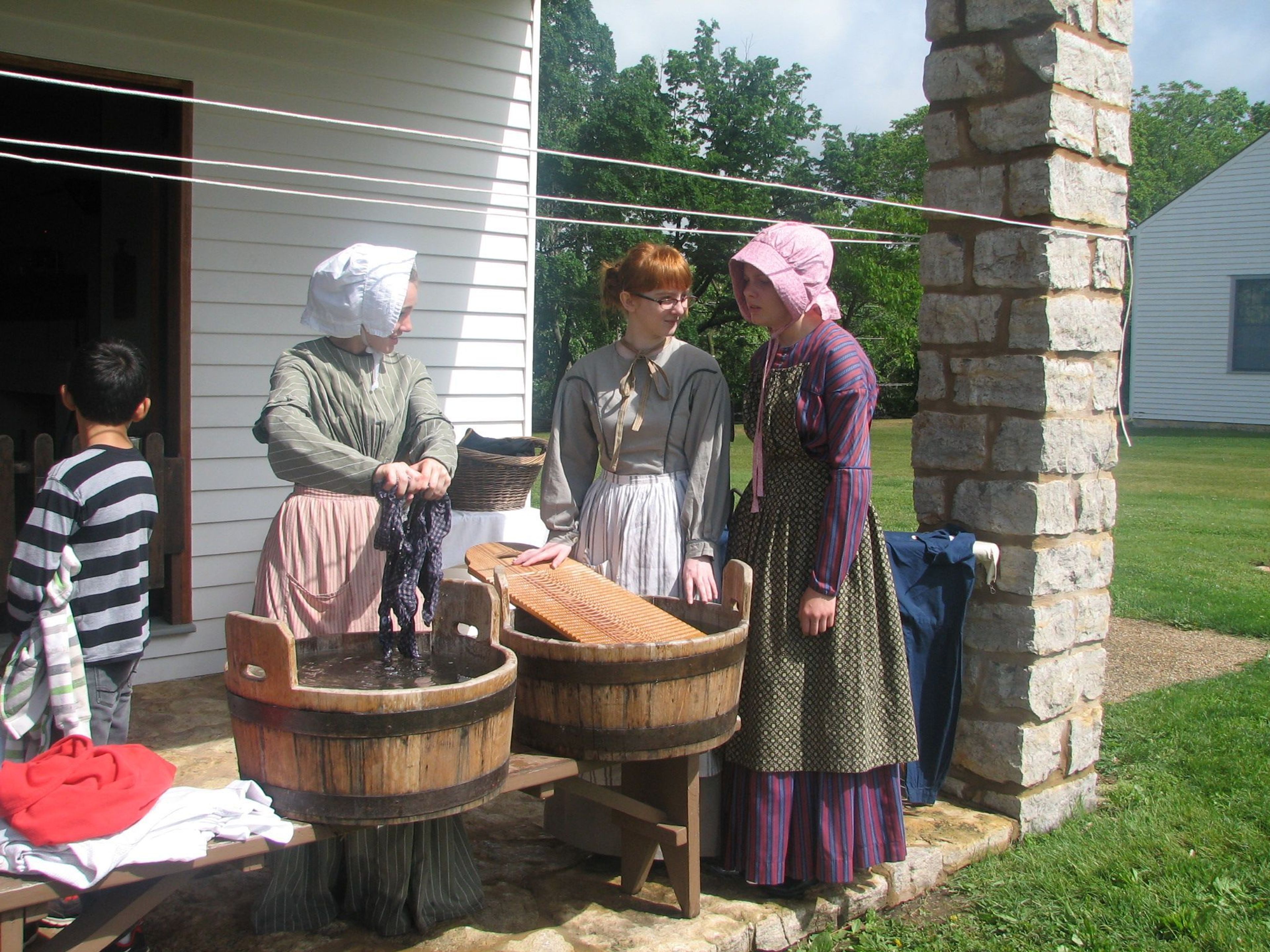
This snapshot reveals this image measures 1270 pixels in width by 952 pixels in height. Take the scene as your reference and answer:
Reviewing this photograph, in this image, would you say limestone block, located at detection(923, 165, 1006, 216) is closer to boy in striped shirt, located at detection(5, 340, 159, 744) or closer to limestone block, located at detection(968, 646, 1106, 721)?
limestone block, located at detection(968, 646, 1106, 721)

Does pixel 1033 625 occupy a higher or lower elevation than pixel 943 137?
lower

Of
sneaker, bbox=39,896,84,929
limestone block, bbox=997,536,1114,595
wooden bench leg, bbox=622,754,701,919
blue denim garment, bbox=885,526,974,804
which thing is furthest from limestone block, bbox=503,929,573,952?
limestone block, bbox=997,536,1114,595

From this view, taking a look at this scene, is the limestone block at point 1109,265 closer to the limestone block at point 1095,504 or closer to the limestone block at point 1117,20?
the limestone block at point 1095,504

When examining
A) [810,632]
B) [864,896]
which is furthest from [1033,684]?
[810,632]

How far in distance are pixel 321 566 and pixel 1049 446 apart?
233cm

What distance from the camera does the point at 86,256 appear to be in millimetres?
7422

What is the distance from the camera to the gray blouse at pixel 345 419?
2.74 meters

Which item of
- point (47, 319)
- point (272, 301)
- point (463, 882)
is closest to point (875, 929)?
point (463, 882)

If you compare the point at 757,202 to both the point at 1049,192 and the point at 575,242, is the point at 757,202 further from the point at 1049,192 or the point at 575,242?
the point at 1049,192

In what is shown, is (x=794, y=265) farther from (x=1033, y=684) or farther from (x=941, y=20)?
(x=1033, y=684)

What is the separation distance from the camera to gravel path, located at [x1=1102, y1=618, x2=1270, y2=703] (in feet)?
19.4

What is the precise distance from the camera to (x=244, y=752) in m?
2.26

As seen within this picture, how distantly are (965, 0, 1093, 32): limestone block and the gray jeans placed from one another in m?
3.27

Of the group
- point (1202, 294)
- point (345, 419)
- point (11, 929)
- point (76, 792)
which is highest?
point (1202, 294)
